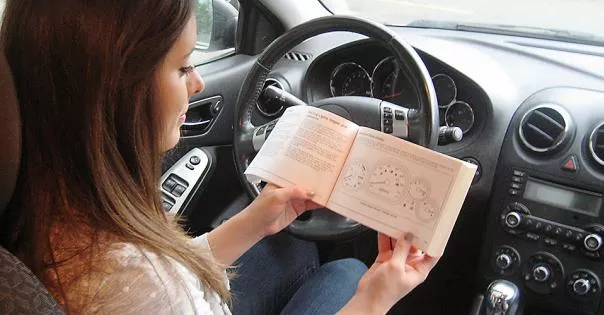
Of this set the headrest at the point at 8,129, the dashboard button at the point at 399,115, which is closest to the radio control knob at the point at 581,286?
the dashboard button at the point at 399,115

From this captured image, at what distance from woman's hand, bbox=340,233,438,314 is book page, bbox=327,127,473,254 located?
0.10ft

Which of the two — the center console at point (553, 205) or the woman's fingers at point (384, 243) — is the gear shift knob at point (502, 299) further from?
the woman's fingers at point (384, 243)

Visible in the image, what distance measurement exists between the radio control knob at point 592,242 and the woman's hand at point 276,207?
0.57 metres

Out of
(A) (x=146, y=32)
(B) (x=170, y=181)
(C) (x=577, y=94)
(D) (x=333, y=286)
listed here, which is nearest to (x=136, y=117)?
(A) (x=146, y=32)

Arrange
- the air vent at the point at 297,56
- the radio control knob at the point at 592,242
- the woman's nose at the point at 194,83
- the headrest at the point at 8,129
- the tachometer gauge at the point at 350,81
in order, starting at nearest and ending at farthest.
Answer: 1. the headrest at the point at 8,129
2. the woman's nose at the point at 194,83
3. the radio control knob at the point at 592,242
4. the tachometer gauge at the point at 350,81
5. the air vent at the point at 297,56

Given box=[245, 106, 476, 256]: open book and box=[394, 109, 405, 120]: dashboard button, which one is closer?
box=[245, 106, 476, 256]: open book

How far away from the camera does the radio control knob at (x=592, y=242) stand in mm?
1403

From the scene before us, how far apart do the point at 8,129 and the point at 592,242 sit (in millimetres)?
1125

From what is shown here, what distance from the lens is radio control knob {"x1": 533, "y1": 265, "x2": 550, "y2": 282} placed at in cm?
148

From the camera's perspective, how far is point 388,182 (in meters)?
1.06

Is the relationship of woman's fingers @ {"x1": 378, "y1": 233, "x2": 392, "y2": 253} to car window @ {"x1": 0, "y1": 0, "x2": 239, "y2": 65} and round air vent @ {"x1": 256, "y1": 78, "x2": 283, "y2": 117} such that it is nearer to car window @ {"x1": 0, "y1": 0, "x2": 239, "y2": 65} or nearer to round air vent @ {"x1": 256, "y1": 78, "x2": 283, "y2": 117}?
round air vent @ {"x1": 256, "y1": 78, "x2": 283, "y2": 117}

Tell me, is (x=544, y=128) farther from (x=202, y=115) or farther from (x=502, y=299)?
(x=202, y=115)

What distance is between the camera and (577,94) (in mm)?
1481

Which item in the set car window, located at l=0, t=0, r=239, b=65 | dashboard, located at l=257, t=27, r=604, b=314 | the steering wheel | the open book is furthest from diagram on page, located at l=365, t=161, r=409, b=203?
car window, located at l=0, t=0, r=239, b=65
